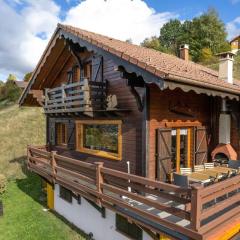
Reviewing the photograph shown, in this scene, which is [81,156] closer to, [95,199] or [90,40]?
[95,199]

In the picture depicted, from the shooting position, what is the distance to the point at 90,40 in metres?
9.62

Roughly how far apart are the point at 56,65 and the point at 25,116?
62.5 feet

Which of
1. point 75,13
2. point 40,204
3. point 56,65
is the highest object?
point 75,13

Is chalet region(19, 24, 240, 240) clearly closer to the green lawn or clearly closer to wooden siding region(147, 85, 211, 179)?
wooden siding region(147, 85, 211, 179)

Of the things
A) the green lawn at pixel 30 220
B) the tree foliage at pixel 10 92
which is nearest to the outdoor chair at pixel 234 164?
the green lawn at pixel 30 220

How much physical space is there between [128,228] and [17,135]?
21.0 metres

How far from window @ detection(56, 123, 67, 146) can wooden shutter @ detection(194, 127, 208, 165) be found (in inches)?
262

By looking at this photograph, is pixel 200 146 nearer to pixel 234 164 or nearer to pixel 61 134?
pixel 234 164

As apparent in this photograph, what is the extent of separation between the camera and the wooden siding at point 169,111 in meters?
8.85

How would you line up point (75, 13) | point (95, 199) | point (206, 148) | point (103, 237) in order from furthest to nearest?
point (75, 13) → point (206, 148) → point (103, 237) → point (95, 199)

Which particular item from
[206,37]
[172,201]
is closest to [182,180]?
[172,201]

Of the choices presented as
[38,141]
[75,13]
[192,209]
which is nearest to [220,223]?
[192,209]

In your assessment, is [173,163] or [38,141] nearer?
[173,163]

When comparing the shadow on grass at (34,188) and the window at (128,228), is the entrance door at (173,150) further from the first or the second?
the shadow on grass at (34,188)
